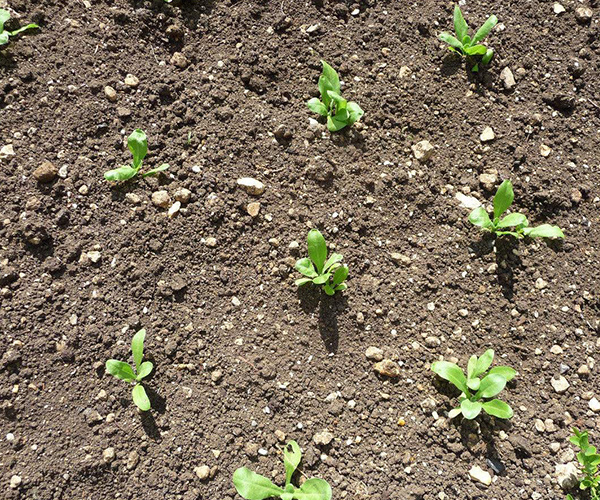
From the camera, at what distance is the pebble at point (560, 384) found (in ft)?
6.59

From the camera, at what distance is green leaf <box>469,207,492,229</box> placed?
2.04 meters

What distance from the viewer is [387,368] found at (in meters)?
1.98

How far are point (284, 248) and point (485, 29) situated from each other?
1273mm

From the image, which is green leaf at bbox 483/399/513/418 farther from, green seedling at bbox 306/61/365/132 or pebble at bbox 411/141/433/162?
green seedling at bbox 306/61/365/132

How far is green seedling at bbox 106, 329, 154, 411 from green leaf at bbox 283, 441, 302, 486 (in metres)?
0.51

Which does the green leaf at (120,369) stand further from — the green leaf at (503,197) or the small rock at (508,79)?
the small rock at (508,79)

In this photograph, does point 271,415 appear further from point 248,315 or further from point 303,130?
point 303,130

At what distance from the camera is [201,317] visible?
204cm

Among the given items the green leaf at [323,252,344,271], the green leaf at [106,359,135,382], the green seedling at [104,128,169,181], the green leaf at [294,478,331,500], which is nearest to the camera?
the green leaf at [294,478,331,500]

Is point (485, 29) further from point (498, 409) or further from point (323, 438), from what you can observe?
point (323, 438)

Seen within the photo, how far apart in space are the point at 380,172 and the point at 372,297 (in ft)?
1.72

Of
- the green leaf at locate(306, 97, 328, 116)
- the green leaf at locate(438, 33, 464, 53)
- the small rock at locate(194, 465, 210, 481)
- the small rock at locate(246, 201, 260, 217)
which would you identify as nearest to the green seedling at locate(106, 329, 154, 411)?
the small rock at locate(194, 465, 210, 481)

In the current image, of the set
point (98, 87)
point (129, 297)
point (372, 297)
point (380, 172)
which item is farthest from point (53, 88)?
point (372, 297)

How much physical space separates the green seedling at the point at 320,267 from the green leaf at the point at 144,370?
1.98 feet
